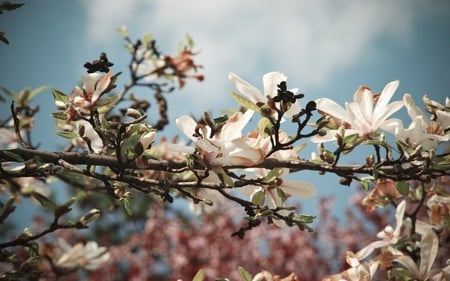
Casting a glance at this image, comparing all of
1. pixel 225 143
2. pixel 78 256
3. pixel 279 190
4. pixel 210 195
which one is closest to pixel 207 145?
pixel 225 143

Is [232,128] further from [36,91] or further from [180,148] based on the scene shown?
[36,91]

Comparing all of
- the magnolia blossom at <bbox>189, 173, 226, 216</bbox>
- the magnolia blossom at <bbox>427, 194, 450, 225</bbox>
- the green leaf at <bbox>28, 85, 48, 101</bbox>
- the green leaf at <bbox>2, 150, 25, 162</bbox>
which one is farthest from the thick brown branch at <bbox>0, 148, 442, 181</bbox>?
the green leaf at <bbox>28, 85, 48, 101</bbox>

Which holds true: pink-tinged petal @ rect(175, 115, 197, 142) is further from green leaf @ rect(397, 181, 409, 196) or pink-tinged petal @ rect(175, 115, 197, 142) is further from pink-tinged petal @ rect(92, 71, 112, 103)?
green leaf @ rect(397, 181, 409, 196)

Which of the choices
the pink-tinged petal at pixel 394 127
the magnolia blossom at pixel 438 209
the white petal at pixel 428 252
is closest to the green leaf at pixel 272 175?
the pink-tinged petal at pixel 394 127

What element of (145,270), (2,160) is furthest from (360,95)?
(145,270)

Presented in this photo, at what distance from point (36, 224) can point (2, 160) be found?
9410 mm

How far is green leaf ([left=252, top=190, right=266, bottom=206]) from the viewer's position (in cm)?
92

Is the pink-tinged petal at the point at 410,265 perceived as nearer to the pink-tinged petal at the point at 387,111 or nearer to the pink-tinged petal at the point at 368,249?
the pink-tinged petal at the point at 368,249

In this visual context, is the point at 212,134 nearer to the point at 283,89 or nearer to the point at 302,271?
the point at 283,89

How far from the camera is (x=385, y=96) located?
3.02 feet

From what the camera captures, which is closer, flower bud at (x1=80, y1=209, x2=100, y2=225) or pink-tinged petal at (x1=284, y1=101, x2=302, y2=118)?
pink-tinged petal at (x1=284, y1=101, x2=302, y2=118)

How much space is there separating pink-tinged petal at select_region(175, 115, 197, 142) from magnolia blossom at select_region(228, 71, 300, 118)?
0.43 feet

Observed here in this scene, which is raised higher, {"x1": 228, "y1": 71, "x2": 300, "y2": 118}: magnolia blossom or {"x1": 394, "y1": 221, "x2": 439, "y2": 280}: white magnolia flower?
{"x1": 228, "y1": 71, "x2": 300, "y2": 118}: magnolia blossom

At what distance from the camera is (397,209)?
4.12 ft
